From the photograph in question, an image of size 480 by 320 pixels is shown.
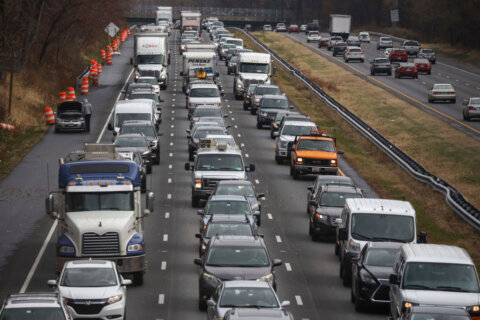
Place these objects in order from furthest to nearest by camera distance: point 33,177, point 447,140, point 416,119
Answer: point 416,119, point 447,140, point 33,177

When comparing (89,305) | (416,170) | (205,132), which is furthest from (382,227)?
(205,132)

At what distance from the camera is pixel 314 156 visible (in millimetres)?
45000

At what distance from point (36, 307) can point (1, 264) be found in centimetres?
1164

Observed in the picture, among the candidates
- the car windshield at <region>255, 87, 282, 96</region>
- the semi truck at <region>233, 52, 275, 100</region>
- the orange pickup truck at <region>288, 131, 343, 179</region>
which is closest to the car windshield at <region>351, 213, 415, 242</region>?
the orange pickup truck at <region>288, 131, 343, 179</region>

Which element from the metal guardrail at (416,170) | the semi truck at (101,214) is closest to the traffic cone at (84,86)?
the metal guardrail at (416,170)

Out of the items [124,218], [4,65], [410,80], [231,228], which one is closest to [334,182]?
[231,228]

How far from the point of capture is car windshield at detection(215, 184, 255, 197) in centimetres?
3572

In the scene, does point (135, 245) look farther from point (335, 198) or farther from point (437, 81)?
point (437, 81)

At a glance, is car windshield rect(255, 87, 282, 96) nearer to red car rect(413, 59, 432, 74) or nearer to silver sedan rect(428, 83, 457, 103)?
silver sedan rect(428, 83, 457, 103)

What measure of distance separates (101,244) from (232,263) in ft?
13.0

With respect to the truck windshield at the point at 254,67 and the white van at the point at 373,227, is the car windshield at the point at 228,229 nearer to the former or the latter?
the white van at the point at 373,227

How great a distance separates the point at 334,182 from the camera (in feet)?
122

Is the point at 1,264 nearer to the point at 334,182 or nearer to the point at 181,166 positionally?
the point at 334,182

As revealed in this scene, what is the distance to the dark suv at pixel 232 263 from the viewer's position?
79.8ft
